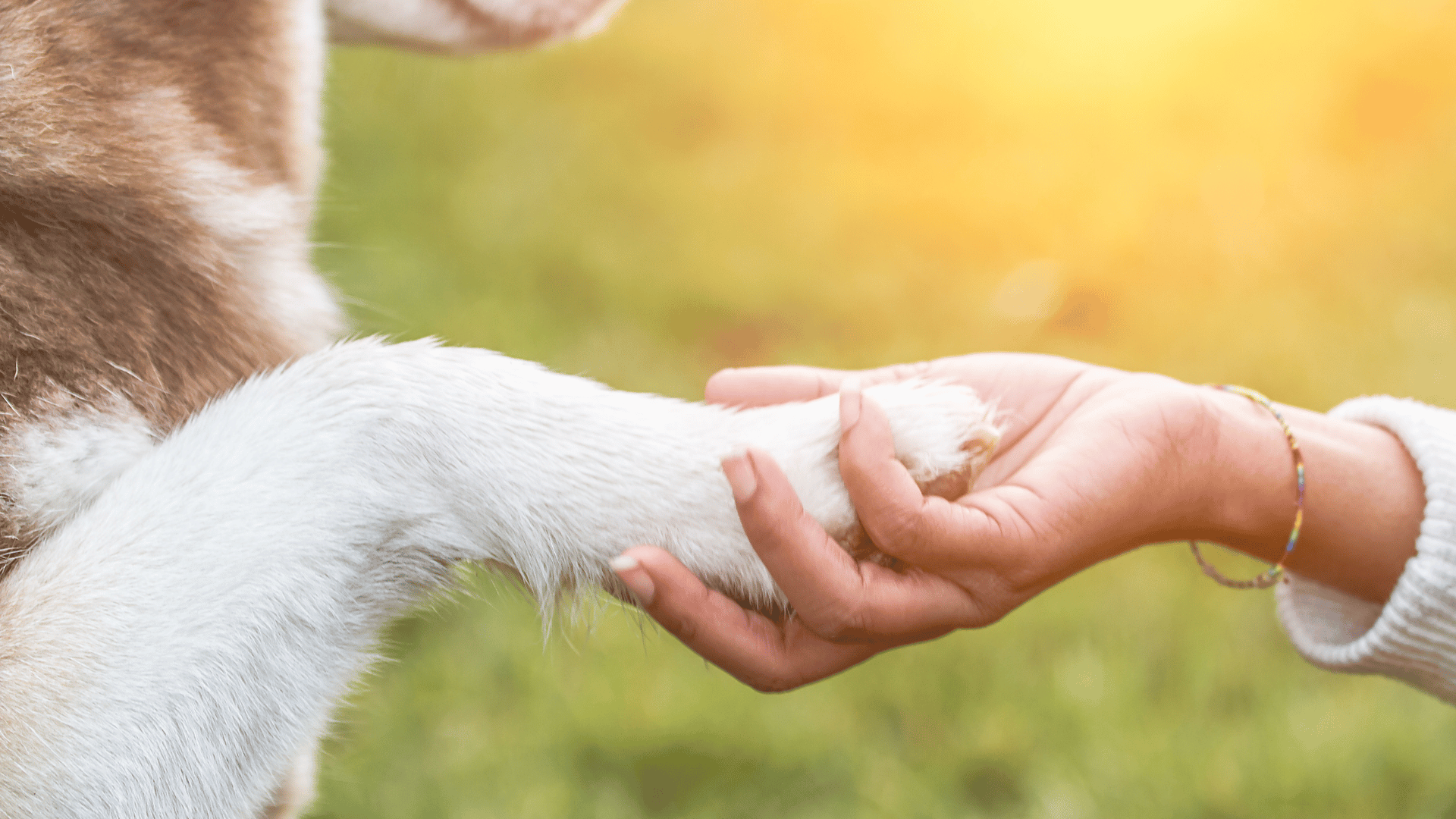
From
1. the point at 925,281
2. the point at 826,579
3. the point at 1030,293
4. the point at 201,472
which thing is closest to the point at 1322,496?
the point at 826,579

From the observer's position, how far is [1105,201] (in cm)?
425

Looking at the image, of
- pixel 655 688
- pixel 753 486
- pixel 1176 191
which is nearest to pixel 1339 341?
pixel 1176 191

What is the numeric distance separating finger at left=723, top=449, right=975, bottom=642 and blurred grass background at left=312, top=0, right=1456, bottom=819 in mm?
378

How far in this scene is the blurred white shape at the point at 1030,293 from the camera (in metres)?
3.79

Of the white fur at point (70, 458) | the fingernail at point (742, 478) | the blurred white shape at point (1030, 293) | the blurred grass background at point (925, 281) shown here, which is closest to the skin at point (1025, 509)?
the fingernail at point (742, 478)

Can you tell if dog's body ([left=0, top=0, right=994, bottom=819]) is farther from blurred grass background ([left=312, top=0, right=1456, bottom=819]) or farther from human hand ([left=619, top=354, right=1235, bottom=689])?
blurred grass background ([left=312, top=0, right=1456, bottom=819])

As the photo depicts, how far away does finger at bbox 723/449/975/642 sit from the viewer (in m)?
1.15

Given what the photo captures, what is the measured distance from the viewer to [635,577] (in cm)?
117

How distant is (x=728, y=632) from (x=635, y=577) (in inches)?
6.2

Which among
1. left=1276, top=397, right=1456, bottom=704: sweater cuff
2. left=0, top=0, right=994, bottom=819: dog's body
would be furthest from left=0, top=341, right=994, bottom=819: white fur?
left=1276, top=397, right=1456, bottom=704: sweater cuff

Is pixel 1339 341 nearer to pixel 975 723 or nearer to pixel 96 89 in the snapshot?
pixel 975 723

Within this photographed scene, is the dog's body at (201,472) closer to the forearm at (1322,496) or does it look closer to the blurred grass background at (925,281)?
the blurred grass background at (925,281)

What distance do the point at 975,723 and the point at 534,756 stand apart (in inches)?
38.1

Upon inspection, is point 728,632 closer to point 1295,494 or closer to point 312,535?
point 312,535
